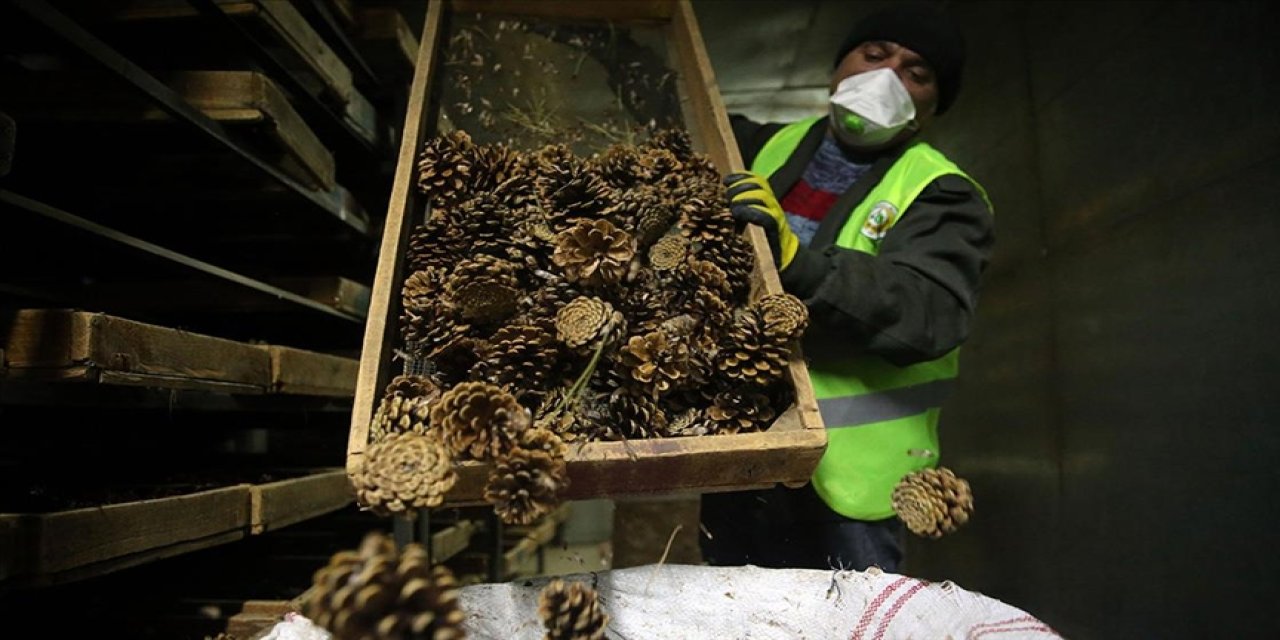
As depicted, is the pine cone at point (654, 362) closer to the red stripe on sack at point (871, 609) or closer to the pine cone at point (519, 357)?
the pine cone at point (519, 357)

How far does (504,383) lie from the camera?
1027mm

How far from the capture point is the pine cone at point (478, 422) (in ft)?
2.78

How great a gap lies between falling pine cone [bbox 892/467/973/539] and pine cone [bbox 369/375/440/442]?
89 cm

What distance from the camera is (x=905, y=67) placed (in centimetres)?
164

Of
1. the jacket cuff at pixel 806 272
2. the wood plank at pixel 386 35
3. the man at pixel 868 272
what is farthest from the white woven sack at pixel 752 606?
the wood plank at pixel 386 35

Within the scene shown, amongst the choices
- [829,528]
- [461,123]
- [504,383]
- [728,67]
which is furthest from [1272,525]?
[728,67]

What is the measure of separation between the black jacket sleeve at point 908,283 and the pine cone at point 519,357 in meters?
0.48

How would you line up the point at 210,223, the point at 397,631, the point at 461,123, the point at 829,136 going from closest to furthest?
the point at 397,631
the point at 461,123
the point at 829,136
the point at 210,223

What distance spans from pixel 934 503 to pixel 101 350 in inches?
53.3

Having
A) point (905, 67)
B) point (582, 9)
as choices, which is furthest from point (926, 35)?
point (582, 9)

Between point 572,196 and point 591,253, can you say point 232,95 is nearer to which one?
point 572,196

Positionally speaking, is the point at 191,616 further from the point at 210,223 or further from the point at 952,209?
the point at 952,209

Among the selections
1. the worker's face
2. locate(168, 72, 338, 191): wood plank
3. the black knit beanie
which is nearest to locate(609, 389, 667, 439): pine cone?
locate(168, 72, 338, 191): wood plank

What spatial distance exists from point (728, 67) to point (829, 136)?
134cm
